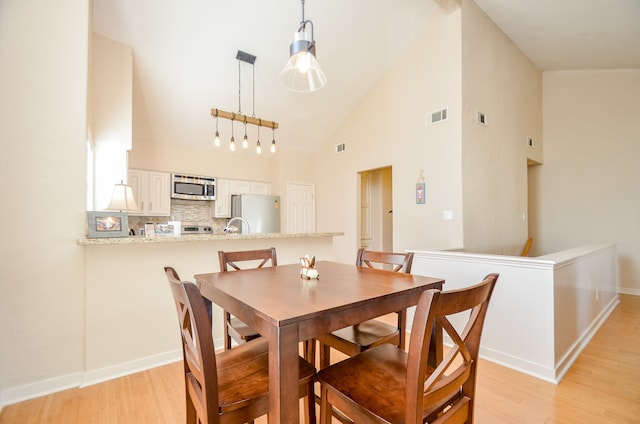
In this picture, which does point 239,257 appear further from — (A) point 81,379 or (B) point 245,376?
(A) point 81,379

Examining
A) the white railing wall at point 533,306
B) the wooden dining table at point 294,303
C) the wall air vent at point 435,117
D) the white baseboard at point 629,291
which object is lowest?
the white baseboard at point 629,291

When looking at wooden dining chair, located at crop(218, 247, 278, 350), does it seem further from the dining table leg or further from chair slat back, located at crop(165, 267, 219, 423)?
the dining table leg

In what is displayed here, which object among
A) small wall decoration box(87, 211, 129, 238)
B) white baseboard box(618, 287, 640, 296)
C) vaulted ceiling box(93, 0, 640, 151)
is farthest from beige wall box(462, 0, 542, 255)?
small wall decoration box(87, 211, 129, 238)

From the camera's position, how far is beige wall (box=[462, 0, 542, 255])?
12.1 feet

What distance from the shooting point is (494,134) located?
4.17 m

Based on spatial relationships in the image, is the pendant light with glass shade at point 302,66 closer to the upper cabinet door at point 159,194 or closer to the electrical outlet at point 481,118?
the electrical outlet at point 481,118

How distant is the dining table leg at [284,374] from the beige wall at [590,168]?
615 centimetres

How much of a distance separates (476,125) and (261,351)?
3837 mm

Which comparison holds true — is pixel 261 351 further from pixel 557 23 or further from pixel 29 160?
pixel 557 23

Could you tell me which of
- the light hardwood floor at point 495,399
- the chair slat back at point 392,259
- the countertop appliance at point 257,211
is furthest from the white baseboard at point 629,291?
the countertop appliance at point 257,211

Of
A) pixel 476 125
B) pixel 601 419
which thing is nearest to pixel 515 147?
pixel 476 125

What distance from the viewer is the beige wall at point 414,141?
12.1 ft

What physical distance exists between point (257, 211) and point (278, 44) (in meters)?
2.67

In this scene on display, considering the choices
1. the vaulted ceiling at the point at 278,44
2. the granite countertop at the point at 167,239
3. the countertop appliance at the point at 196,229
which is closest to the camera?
the granite countertop at the point at 167,239
